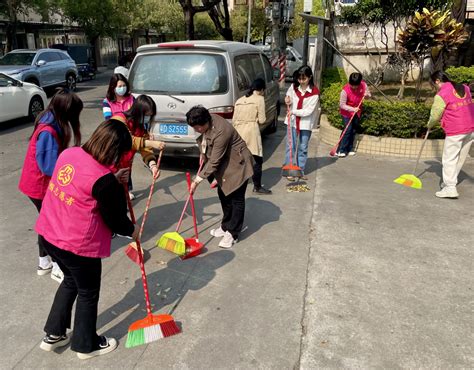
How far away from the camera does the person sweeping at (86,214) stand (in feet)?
8.29

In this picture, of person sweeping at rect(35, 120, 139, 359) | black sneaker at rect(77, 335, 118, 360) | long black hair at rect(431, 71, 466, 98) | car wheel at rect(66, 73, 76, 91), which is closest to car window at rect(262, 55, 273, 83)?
long black hair at rect(431, 71, 466, 98)

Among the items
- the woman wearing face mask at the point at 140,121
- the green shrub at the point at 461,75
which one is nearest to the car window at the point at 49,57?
the woman wearing face mask at the point at 140,121

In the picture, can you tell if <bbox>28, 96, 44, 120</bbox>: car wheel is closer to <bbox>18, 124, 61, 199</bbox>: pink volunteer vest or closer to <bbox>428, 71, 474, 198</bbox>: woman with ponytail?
<bbox>18, 124, 61, 199</bbox>: pink volunteer vest

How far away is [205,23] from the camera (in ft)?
121

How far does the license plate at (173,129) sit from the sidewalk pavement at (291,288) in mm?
1043

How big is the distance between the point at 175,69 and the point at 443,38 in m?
4.47

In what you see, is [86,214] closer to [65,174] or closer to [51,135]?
[65,174]

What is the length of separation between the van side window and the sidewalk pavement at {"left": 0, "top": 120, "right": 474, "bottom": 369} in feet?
6.13

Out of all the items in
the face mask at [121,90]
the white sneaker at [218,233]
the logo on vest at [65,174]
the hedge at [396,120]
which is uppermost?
the face mask at [121,90]

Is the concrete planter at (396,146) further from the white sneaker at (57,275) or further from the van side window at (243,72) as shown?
the white sneaker at (57,275)

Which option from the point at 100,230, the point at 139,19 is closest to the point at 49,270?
the point at 100,230

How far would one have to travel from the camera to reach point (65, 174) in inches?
102

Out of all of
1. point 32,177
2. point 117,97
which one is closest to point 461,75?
point 117,97

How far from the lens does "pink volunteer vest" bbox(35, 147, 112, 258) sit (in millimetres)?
2525
